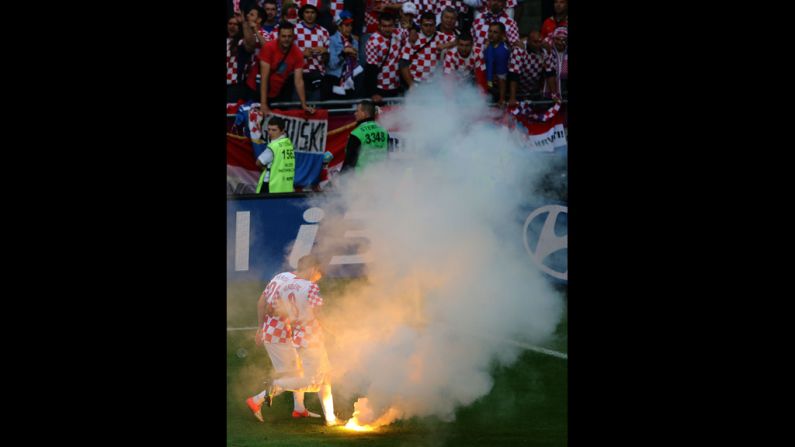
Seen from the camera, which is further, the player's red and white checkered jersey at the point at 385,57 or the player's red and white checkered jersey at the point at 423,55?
the player's red and white checkered jersey at the point at 385,57

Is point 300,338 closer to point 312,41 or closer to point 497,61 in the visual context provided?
point 497,61

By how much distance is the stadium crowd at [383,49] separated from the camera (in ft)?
23.9

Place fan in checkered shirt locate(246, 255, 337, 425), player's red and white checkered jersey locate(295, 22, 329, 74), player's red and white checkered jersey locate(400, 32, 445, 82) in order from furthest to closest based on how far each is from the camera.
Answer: player's red and white checkered jersey locate(295, 22, 329, 74), player's red and white checkered jersey locate(400, 32, 445, 82), fan in checkered shirt locate(246, 255, 337, 425)

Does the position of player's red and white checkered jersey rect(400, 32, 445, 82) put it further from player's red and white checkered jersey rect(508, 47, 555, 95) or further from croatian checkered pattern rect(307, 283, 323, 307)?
croatian checkered pattern rect(307, 283, 323, 307)

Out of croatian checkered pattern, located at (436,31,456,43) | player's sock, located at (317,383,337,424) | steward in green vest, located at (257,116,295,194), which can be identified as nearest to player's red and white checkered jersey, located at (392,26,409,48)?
croatian checkered pattern, located at (436,31,456,43)

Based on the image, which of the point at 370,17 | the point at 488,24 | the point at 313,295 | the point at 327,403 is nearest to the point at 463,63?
the point at 488,24

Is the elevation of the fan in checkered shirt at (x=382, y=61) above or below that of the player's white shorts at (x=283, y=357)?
above

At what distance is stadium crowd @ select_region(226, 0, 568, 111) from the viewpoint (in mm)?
7285

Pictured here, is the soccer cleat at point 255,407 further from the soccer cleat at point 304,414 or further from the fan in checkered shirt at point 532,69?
the fan in checkered shirt at point 532,69

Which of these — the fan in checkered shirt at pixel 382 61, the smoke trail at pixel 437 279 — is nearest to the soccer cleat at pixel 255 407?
the smoke trail at pixel 437 279

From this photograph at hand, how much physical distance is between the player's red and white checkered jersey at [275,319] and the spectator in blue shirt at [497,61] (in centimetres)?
212

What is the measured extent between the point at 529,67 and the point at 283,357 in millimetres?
3259

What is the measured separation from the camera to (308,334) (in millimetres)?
6406

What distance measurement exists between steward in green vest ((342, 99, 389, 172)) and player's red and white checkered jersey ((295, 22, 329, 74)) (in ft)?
7.08
